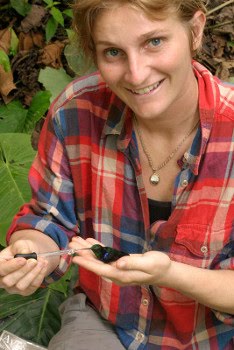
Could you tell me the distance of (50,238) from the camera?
160 cm

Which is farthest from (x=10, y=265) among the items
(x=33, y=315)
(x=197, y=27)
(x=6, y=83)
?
(x=6, y=83)

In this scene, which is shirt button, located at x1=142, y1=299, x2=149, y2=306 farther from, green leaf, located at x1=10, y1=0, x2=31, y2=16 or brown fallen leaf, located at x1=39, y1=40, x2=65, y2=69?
green leaf, located at x1=10, y1=0, x2=31, y2=16

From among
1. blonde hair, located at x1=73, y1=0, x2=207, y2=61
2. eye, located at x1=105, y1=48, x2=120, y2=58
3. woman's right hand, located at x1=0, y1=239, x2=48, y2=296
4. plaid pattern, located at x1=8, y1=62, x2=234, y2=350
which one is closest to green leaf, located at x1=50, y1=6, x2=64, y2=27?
plaid pattern, located at x1=8, y1=62, x2=234, y2=350

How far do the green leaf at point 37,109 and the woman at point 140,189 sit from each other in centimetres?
108

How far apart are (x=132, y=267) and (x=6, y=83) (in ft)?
6.36

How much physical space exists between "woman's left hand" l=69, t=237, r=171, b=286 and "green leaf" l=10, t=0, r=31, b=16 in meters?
2.12

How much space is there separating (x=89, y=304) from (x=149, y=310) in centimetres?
21

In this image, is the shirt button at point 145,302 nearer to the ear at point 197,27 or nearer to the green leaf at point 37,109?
the ear at point 197,27

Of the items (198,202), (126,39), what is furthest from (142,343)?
(126,39)

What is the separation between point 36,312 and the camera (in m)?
2.17

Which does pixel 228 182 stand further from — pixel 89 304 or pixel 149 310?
pixel 89 304

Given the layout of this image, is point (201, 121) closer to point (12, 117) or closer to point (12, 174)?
point (12, 174)

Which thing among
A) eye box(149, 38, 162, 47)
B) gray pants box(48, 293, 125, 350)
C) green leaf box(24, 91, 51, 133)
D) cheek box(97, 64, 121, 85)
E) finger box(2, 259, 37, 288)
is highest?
eye box(149, 38, 162, 47)

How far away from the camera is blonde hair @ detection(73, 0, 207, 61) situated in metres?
1.26
